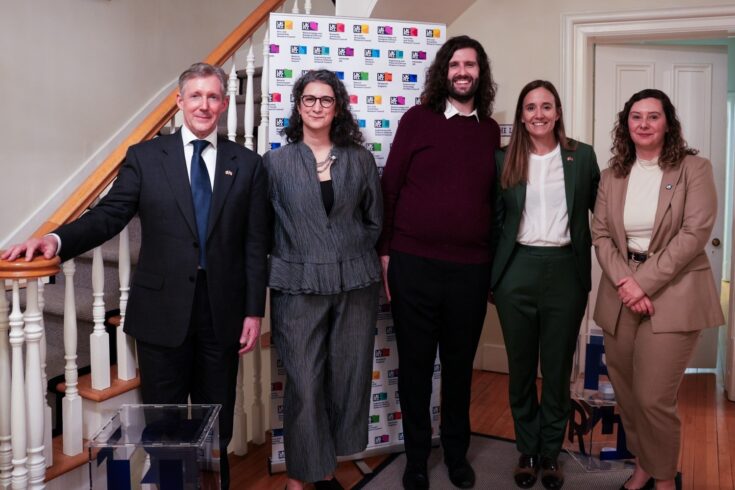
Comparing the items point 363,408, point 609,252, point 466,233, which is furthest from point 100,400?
point 609,252

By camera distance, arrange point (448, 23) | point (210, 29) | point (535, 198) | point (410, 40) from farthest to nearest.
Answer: point (210, 29), point (448, 23), point (410, 40), point (535, 198)

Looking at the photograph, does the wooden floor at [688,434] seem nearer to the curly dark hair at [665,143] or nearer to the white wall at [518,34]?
the curly dark hair at [665,143]

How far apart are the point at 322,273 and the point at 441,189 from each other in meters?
0.57

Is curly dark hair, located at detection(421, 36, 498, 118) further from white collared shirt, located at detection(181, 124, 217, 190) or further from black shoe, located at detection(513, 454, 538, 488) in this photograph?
black shoe, located at detection(513, 454, 538, 488)

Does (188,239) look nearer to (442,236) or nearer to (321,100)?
(321,100)

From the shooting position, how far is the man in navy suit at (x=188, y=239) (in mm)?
2012

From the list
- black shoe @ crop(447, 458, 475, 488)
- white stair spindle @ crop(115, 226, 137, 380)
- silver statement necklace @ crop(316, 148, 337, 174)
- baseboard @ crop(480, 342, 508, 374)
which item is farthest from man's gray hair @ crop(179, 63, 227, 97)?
baseboard @ crop(480, 342, 508, 374)

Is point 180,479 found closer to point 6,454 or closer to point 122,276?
point 6,454

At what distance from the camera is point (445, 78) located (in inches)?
101

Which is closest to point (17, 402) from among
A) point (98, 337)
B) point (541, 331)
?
point (98, 337)

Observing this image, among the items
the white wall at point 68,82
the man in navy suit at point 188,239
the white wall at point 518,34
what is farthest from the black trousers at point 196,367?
the white wall at point 518,34

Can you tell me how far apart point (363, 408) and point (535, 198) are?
3.44 feet

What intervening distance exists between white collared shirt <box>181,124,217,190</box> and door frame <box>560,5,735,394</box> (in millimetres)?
2377

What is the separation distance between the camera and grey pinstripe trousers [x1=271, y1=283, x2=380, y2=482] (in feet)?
7.75
